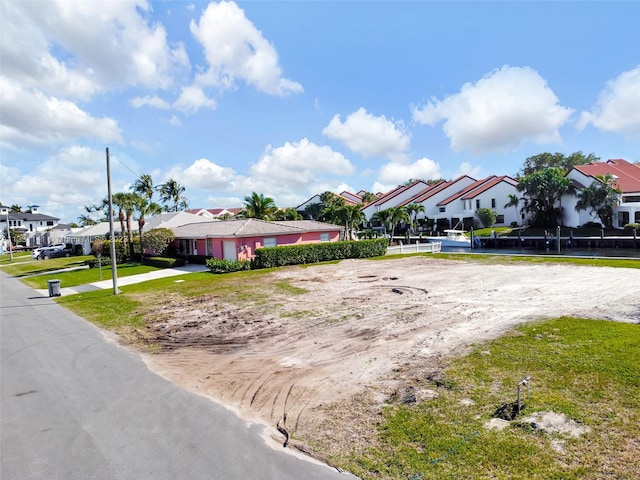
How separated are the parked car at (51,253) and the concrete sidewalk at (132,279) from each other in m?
32.0

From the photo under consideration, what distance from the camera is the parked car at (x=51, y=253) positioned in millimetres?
54094

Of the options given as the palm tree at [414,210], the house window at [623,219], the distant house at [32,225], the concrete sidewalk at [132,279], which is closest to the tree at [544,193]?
the house window at [623,219]

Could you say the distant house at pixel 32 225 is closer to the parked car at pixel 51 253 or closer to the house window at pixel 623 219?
the parked car at pixel 51 253

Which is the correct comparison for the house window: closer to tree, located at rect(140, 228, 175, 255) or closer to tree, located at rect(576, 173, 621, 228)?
tree, located at rect(576, 173, 621, 228)

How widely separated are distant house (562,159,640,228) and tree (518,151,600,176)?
86.9 feet

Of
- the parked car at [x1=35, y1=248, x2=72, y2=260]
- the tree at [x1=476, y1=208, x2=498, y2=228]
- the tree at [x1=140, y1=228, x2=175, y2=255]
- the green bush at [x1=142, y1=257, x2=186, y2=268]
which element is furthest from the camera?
the tree at [x1=476, y1=208, x2=498, y2=228]

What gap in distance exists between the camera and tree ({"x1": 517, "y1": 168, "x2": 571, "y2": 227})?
5050cm

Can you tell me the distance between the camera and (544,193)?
5147cm

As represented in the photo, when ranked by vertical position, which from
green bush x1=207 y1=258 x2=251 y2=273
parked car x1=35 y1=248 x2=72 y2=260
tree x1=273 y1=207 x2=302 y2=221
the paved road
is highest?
tree x1=273 y1=207 x2=302 y2=221

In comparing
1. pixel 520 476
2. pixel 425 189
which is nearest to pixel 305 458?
pixel 520 476

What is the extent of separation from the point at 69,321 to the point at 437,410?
15800 mm

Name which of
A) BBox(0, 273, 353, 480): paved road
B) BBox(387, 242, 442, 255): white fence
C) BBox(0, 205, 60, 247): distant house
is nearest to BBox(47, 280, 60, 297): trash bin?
BBox(0, 273, 353, 480): paved road

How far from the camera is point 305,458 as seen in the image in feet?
20.0

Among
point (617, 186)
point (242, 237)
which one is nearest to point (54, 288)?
point (242, 237)
